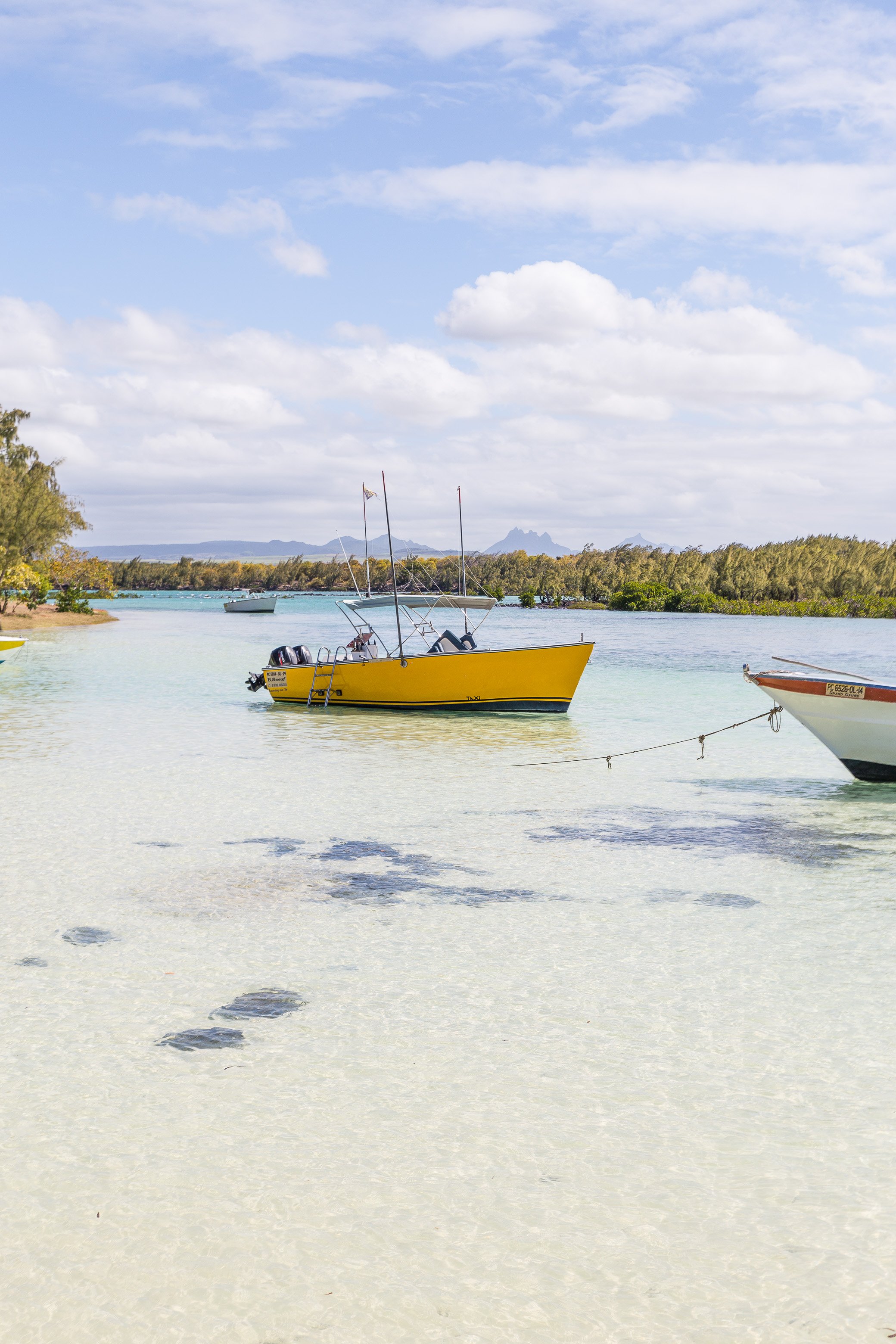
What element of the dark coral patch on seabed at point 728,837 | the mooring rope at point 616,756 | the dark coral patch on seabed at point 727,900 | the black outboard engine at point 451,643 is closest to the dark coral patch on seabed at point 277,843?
the dark coral patch on seabed at point 728,837

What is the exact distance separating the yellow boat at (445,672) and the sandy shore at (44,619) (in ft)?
119

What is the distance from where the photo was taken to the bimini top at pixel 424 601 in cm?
2138

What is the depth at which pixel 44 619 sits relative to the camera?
204 ft

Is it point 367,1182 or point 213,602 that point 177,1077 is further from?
point 213,602

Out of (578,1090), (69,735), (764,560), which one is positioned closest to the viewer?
(578,1090)

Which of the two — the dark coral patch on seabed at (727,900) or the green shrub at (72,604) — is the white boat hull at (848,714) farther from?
the green shrub at (72,604)

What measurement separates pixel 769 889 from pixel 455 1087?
16.2ft

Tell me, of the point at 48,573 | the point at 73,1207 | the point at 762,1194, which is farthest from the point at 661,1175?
the point at 48,573

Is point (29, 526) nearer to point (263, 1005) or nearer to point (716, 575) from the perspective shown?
point (263, 1005)

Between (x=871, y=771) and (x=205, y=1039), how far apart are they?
37.1ft

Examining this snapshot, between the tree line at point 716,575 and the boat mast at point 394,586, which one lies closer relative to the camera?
the boat mast at point 394,586

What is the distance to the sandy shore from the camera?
56625 millimetres

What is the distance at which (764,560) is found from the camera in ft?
340

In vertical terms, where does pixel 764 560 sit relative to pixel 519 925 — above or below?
above
